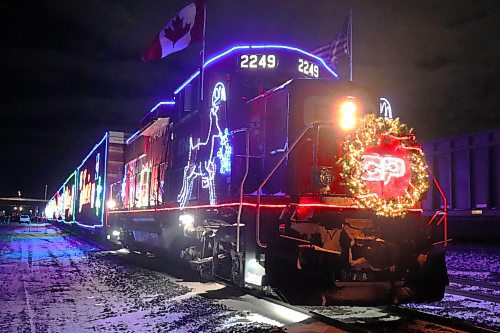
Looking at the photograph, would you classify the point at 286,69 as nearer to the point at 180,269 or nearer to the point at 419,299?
the point at 419,299

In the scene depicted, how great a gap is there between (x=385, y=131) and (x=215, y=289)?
4.20 metres

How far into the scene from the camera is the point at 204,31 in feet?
36.9

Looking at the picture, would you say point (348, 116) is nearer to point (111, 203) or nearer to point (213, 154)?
point (213, 154)

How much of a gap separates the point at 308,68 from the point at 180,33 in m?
5.03

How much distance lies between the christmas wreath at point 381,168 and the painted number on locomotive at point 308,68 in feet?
6.70

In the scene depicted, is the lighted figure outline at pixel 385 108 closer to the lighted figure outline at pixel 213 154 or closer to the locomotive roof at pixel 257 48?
the locomotive roof at pixel 257 48

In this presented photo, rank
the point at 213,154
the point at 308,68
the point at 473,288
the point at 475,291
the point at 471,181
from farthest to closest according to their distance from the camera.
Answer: the point at 471,181, the point at 473,288, the point at 213,154, the point at 475,291, the point at 308,68

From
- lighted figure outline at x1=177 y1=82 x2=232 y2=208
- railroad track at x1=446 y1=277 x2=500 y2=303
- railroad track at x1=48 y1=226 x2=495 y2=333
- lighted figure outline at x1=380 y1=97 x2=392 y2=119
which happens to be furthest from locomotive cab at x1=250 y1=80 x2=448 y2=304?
railroad track at x1=446 y1=277 x2=500 y2=303

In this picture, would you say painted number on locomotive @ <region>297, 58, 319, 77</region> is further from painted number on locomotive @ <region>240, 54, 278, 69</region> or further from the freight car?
the freight car

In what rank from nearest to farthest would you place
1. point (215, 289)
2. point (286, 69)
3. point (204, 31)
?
1. point (286, 69)
2. point (215, 289)
3. point (204, 31)

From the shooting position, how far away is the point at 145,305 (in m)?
7.13

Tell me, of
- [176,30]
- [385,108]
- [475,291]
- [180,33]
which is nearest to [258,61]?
[385,108]

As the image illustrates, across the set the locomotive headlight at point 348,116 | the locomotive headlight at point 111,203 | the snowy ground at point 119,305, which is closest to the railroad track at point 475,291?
the snowy ground at point 119,305

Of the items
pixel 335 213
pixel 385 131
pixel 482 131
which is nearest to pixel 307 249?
pixel 335 213
